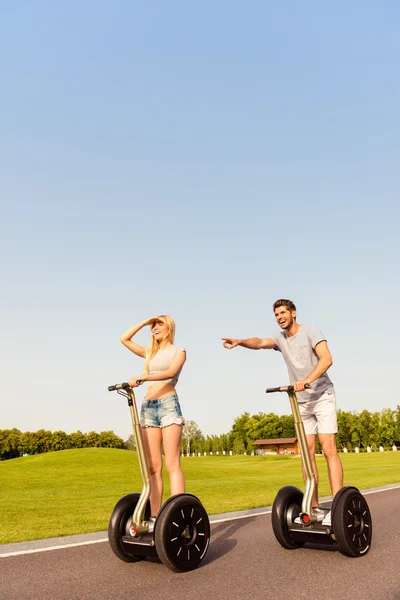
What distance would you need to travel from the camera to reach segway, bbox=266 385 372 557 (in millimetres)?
5410

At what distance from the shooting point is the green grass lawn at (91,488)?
9747 mm

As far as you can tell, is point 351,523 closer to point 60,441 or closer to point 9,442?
point 60,441

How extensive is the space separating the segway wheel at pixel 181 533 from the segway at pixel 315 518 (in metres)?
0.98

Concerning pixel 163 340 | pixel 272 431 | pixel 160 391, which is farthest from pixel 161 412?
pixel 272 431

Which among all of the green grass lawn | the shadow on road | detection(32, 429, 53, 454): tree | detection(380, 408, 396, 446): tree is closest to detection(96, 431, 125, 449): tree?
detection(32, 429, 53, 454): tree

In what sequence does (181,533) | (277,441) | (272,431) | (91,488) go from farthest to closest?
(272,431), (277,441), (91,488), (181,533)

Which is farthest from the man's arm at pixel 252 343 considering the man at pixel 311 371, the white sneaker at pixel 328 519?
the white sneaker at pixel 328 519

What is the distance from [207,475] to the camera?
3172 centimetres

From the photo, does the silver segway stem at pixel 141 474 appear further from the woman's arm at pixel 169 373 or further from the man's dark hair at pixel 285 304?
the man's dark hair at pixel 285 304

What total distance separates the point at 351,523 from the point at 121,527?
7.23ft

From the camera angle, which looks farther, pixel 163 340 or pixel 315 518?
pixel 163 340

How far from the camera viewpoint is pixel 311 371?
629 cm

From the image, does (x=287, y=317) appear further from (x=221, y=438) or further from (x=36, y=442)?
(x=221, y=438)

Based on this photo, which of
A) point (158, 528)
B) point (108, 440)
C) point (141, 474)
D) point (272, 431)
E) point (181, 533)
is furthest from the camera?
point (272, 431)
